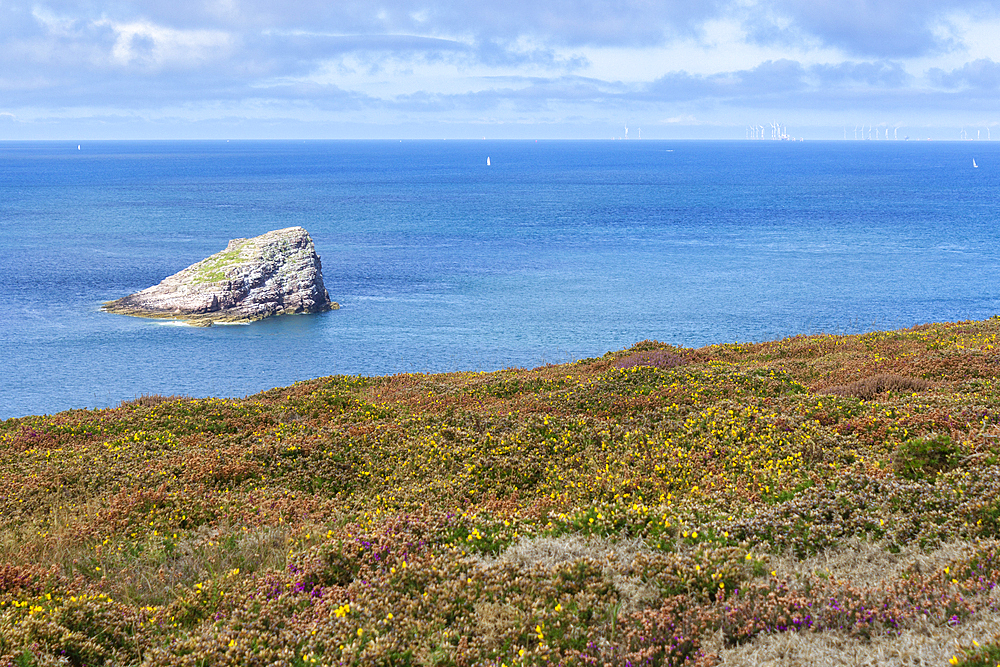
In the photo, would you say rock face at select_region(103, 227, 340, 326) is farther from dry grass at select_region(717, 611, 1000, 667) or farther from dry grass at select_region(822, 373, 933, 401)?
dry grass at select_region(717, 611, 1000, 667)

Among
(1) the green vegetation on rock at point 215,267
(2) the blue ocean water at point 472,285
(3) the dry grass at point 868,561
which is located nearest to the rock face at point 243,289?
(1) the green vegetation on rock at point 215,267

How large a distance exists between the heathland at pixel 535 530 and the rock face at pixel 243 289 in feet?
208

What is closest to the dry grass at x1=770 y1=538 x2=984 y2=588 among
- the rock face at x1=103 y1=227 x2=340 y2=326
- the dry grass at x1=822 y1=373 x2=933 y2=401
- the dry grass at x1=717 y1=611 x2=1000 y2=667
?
the dry grass at x1=717 y1=611 x2=1000 y2=667

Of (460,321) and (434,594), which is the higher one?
(434,594)

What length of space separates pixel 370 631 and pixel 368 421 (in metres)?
10.8

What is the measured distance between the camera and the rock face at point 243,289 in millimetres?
81500

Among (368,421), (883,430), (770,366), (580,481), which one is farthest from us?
(770,366)

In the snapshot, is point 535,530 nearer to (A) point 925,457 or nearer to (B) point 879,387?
(A) point 925,457

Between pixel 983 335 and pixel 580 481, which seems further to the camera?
pixel 983 335

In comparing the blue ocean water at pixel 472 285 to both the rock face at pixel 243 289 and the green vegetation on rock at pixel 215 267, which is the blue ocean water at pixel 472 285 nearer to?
the rock face at pixel 243 289

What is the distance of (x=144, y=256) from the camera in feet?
368

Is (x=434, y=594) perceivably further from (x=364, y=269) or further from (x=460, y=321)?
(x=364, y=269)

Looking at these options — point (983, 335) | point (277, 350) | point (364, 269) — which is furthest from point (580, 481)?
point (364, 269)

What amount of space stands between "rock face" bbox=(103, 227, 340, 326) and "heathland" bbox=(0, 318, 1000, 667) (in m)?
63.4
